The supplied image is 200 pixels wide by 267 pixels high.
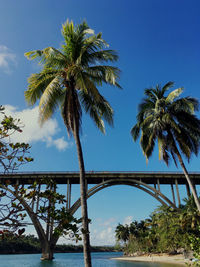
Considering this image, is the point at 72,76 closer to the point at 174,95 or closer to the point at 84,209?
the point at 84,209

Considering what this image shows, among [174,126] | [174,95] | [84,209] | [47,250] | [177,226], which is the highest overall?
[174,95]

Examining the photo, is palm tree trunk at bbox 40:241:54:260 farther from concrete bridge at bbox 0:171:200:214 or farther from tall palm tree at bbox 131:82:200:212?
tall palm tree at bbox 131:82:200:212

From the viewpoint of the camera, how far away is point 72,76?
29.8ft

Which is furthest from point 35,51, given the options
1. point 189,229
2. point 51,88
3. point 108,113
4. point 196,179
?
point 196,179

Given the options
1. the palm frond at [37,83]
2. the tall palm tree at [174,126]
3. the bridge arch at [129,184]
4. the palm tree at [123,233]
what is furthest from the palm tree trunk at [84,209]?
the palm tree at [123,233]

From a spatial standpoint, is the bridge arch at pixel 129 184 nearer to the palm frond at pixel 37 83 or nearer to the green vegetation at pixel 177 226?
the green vegetation at pixel 177 226

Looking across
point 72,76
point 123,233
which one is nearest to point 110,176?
point 72,76

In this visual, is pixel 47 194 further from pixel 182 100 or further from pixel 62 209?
pixel 182 100

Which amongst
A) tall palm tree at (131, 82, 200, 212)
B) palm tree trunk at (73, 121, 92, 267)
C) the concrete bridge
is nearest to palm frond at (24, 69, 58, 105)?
palm tree trunk at (73, 121, 92, 267)

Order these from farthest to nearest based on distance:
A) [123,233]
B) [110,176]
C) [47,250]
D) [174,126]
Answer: [123,233] → [110,176] → [47,250] → [174,126]

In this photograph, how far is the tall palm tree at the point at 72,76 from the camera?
863 cm

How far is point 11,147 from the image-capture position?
3.88 meters

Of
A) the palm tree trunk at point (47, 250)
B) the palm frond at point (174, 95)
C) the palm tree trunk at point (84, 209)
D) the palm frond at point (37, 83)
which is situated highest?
the palm frond at point (174, 95)

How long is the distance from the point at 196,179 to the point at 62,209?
1463 inches
